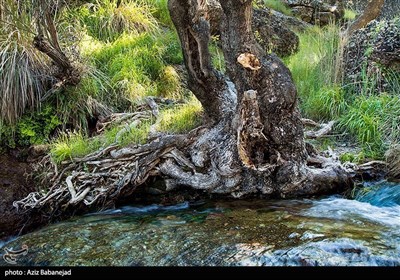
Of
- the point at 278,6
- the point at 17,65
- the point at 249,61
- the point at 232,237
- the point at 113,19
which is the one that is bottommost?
the point at 232,237

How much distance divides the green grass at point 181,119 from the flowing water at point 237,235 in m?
0.92

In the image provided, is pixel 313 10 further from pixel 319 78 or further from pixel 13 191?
pixel 13 191

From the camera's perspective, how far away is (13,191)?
4.11 m

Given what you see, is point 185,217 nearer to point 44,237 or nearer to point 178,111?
point 44,237

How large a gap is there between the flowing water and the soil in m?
0.47

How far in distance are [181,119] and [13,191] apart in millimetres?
1614

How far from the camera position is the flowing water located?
2564mm

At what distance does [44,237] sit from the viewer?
10.5 ft

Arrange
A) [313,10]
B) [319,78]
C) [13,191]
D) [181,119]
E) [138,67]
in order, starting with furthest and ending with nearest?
[313,10] → [138,67] → [319,78] → [181,119] → [13,191]

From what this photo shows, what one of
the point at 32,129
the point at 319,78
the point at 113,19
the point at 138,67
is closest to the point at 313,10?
the point at 319,78

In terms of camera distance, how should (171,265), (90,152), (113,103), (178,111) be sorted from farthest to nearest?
(113,103) < (178,111) < (90,152) < (171,265)

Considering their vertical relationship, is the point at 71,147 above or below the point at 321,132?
below
